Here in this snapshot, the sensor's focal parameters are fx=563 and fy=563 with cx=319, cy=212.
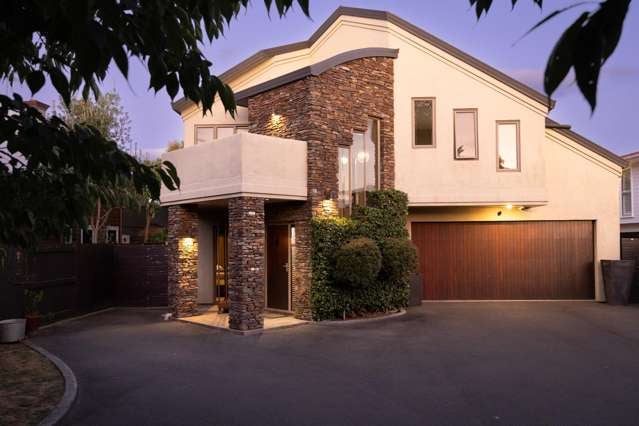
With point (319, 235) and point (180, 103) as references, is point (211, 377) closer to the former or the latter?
point (319, 235)

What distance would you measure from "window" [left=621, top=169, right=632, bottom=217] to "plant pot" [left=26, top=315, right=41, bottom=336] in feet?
79.4

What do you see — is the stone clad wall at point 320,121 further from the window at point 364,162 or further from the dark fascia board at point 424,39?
the dark fascia board at point 424,39

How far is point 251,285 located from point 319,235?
224cm

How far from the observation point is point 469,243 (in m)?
18.4

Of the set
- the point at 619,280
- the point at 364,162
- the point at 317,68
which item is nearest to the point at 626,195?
the point at 619,280

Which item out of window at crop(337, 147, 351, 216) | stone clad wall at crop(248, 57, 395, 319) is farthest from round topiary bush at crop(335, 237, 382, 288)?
window at crop(337, 147, 351, 216)

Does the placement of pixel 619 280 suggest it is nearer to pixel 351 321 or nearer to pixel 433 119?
pixel 433 119

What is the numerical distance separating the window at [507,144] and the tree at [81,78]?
14536 mm

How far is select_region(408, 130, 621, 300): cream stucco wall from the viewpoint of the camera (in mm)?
17812

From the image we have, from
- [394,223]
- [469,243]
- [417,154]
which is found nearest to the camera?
[394,223]

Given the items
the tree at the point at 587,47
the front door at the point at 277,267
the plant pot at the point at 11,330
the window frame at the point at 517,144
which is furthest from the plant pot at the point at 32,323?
the tree at the point at 587,47

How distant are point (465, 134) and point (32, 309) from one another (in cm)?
1257

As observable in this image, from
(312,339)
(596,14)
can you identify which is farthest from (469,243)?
(596,14)

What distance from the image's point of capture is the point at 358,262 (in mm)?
13492
